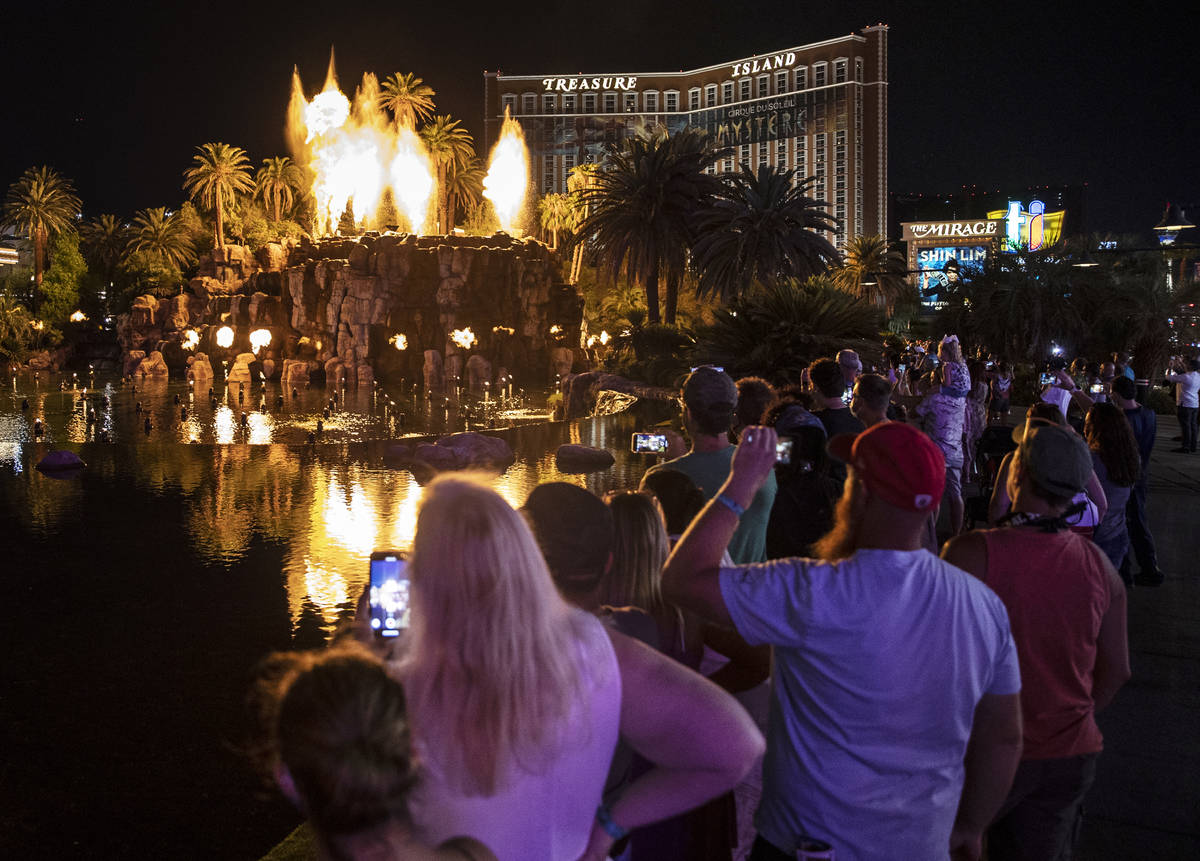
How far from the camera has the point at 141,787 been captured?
5617 mm

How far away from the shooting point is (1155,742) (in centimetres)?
526

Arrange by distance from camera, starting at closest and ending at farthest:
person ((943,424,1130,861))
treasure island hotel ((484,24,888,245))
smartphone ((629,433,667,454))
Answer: person ((943,424,1130,861)) → smartphone ((629,433,667,454)) → treasure island hotel ((484,24,888,245))

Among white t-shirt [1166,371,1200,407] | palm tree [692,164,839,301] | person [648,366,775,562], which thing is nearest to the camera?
person [648,366,775,562]

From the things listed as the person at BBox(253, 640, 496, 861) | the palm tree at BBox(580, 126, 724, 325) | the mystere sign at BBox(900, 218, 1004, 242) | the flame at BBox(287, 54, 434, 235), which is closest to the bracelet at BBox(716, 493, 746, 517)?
the person at BBox(253, 640, 496, 861)

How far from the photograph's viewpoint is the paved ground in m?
4.29

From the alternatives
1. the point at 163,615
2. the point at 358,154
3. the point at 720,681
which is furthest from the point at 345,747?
the point at 358,154

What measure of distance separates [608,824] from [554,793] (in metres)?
0.27

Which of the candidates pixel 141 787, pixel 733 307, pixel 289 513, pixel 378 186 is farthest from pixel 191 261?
pixel 141 787

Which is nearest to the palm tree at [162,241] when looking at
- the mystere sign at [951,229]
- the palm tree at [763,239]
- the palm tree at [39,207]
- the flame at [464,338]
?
the palm tree at [39,207]

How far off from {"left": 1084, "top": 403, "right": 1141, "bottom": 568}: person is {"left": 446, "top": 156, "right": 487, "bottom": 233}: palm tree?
255 ft

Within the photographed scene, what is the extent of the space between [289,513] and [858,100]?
4395 inches

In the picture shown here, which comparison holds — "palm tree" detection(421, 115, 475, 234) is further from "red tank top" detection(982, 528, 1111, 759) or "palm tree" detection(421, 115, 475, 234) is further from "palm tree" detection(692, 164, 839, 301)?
"red tank top" detection(982, 528, 1111, 759)

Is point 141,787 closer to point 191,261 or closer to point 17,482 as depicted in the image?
point 17,482

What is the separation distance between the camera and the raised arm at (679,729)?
2.06 m
